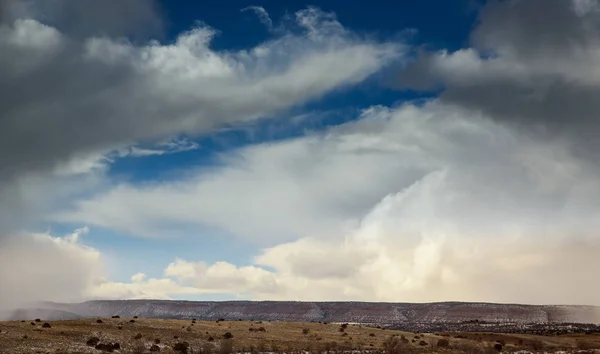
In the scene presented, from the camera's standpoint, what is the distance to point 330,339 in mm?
100438

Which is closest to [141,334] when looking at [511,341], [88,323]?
[88,323]

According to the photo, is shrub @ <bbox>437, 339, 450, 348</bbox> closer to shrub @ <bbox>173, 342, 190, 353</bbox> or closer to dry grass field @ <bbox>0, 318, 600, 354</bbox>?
dry grass field @ <bbox>0, 318, 600, 354</bbox>

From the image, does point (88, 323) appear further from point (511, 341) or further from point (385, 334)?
point (511, 341)

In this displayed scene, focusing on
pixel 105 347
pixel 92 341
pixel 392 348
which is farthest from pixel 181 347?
pixel 392 348

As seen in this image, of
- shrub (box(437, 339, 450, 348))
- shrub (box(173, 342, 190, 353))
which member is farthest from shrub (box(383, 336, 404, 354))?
shrub (box(173, 342, 190, 353))

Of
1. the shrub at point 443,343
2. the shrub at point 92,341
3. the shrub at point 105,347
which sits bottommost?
the shrub at point 443,343

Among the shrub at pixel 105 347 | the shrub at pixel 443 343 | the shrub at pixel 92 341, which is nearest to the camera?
the shrub at pixel 105 347

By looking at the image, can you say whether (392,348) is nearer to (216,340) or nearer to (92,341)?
(216,340)

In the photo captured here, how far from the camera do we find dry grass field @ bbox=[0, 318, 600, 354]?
243 feet

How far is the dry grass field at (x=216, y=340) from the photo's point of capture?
74.1 m

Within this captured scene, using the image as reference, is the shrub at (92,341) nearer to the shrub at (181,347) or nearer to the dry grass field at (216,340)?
the dry grass field at (216,340)

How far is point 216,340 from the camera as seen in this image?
290 feet

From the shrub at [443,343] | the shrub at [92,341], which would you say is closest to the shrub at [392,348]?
the shrub at [443,343]

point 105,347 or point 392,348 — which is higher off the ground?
point 105,347
